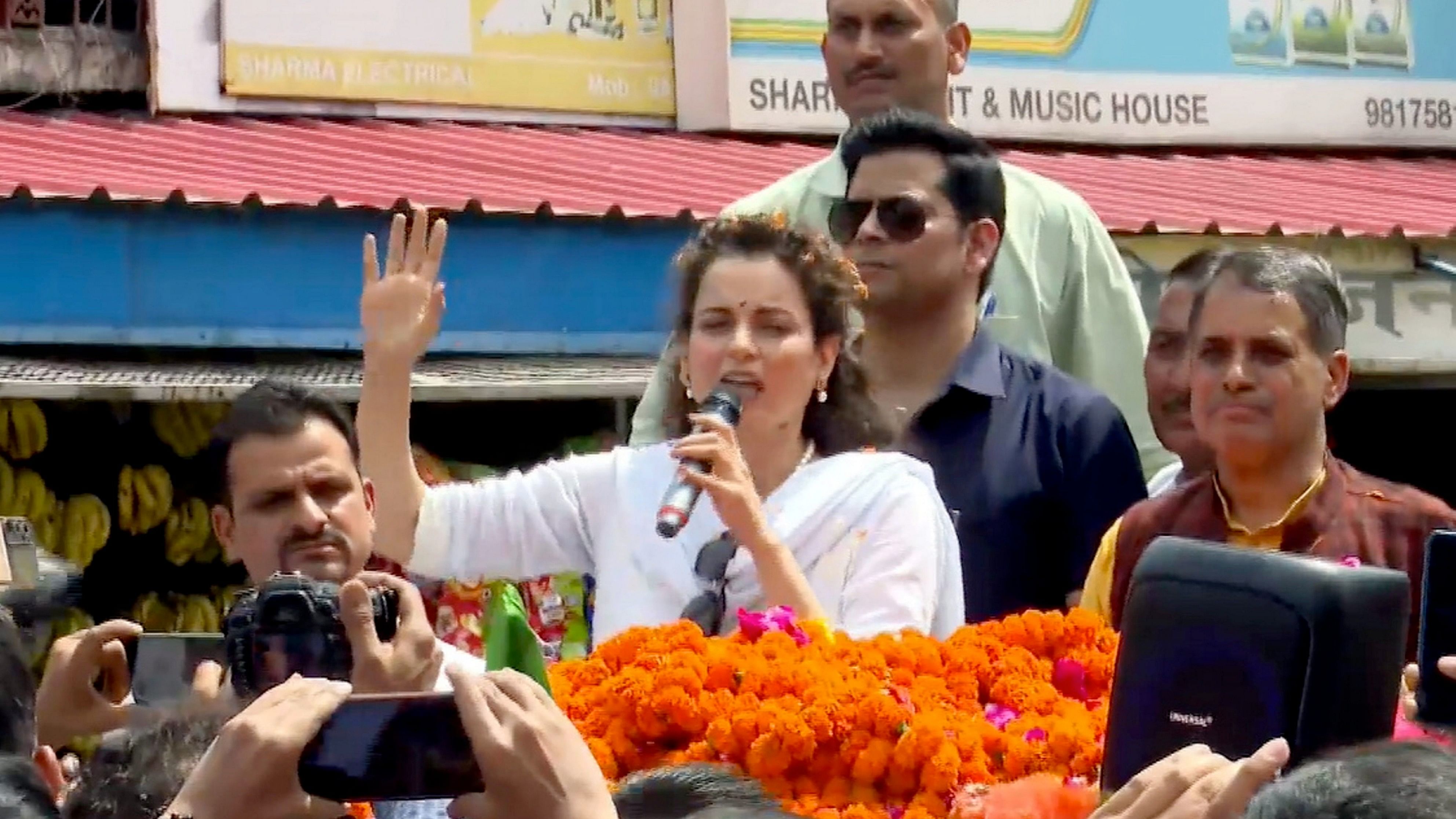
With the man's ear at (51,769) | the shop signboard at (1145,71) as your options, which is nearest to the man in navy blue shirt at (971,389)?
the man's ear at (51,769)

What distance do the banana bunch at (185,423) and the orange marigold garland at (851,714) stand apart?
4.01 metres

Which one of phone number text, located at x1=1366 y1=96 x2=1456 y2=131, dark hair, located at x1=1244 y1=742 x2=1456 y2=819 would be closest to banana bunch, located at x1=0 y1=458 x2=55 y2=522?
dark hair, located at x1=1244 y1=742 x2=1456 y2=819

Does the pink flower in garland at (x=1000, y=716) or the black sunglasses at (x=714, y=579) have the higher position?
the black sunglasses at (x=714, y=579)

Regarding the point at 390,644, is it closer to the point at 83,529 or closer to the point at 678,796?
the point at 678,796

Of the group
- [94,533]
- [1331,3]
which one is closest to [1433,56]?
[1331,3]

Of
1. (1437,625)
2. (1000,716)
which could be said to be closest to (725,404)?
(1000,716)

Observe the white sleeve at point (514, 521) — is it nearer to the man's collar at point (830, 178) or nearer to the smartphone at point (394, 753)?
the man's collar at point (830, 178)

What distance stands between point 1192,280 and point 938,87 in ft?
3.03

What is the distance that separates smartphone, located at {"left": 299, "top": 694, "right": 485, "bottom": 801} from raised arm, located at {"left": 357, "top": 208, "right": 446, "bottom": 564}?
5.49 ft

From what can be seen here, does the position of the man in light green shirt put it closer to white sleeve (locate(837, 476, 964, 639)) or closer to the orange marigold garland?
white sleeve (locate(837, 476, 964, 639))

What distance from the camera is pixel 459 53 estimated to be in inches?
330

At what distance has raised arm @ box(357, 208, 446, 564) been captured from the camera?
12.5ft

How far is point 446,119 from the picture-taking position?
332 inches

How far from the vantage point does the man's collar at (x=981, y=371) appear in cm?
427
